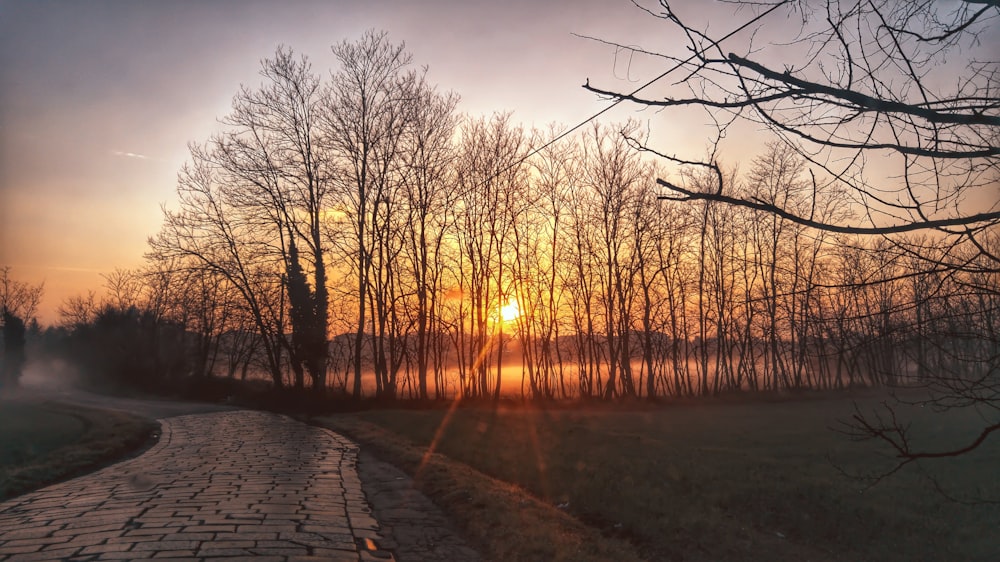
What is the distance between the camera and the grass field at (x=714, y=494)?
8.62 meters

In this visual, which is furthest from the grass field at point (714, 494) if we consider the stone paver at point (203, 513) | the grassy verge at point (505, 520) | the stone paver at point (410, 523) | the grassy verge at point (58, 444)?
the grassy verge at point (58, 444)

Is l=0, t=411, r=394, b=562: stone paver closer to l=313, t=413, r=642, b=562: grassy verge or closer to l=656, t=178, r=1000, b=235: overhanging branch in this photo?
l=313, t=413, r=642, b=562: grassy verge

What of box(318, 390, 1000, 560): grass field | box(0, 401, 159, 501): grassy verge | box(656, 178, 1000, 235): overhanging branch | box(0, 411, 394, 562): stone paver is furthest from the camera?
box(0, 401, 159, 501): grassy verge

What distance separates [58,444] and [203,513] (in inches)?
468

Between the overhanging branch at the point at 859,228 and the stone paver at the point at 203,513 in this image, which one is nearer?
the overhanging branch at the point at 859,228

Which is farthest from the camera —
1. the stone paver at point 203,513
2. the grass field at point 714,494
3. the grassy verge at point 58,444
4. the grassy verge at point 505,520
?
the grassy verge at point 58,444

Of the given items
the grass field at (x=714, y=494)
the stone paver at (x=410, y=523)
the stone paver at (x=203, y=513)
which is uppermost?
the stone paver at (x=203, y=513)

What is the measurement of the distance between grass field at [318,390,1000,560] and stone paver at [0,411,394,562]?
65.3 inches

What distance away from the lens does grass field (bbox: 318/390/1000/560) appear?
862 cm

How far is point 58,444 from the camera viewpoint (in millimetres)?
16656

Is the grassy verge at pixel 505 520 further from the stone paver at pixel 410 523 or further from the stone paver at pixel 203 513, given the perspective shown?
the stone paver at pixel 203 513

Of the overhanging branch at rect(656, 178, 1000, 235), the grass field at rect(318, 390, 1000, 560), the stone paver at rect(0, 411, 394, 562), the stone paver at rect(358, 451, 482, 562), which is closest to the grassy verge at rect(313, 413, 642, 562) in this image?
the grass field at rect(318, 390, 1000, 560)

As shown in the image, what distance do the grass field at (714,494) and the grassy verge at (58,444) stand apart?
6.12 m

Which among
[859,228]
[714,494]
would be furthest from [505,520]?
[859,228]
